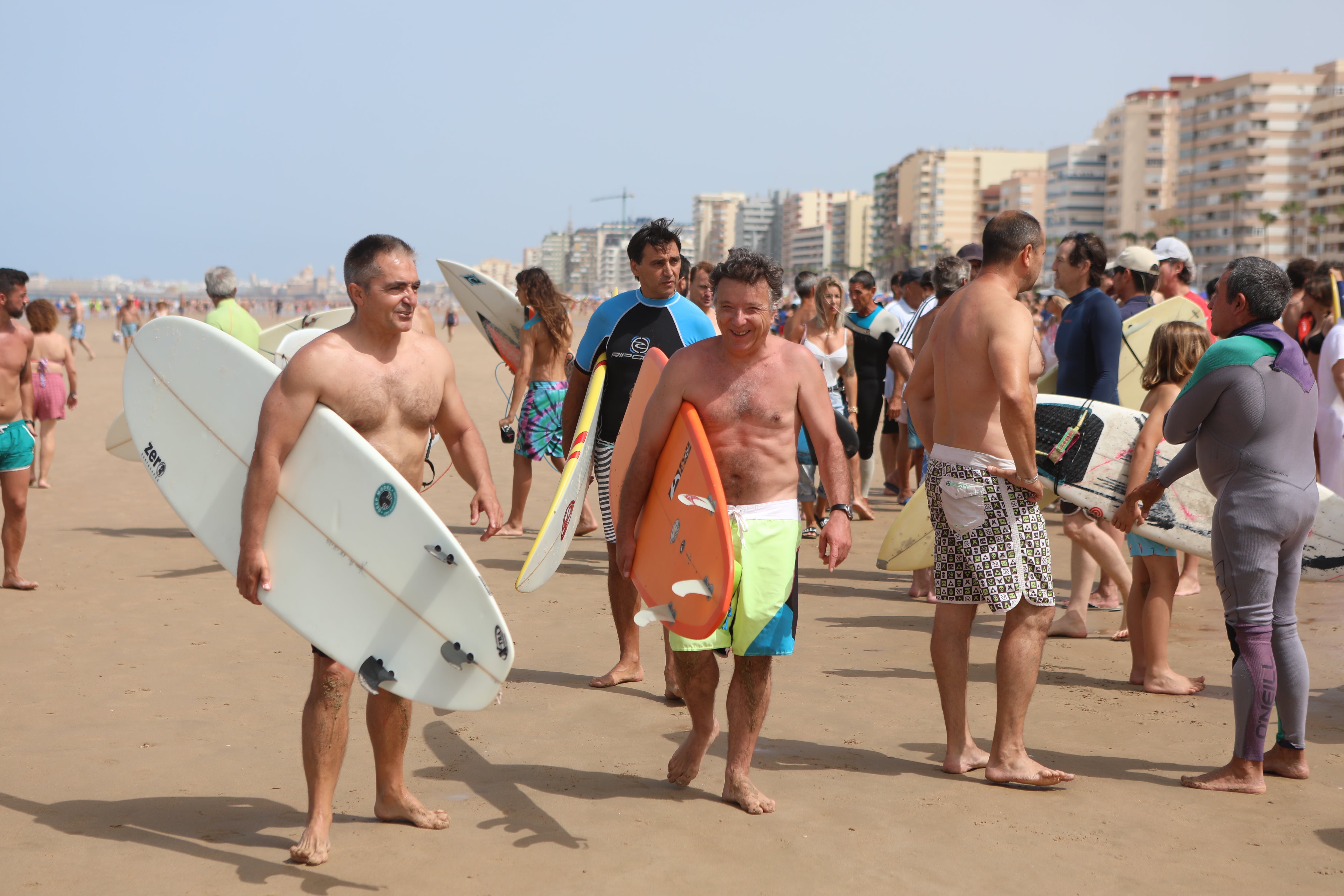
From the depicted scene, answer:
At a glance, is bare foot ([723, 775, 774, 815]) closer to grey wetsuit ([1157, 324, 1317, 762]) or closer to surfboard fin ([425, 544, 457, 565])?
surfboard fin ([425, 544, 457, 565])

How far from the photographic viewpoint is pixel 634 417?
427 cm

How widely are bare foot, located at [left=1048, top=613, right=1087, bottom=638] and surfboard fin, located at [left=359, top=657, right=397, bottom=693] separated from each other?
396 cm

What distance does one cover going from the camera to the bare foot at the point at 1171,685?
5.08m

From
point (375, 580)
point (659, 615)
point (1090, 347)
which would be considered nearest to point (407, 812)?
point (375, 580)

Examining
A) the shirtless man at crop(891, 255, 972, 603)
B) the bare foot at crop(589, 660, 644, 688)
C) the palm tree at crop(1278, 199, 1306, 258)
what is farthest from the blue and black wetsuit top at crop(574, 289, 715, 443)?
the palm tree at crop(1278, 199, 1306, 258)

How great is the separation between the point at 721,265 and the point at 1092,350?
2814 millimetres

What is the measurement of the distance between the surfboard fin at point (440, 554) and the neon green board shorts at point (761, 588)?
0.85 meters

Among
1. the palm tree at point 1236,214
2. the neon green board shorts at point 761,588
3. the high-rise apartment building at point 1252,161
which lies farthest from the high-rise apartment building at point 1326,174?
the neon green board shorts at point 761,588

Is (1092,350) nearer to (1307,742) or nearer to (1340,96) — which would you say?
(1307,742)

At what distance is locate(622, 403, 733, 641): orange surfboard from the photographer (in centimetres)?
342

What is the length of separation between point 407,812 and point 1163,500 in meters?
3.72

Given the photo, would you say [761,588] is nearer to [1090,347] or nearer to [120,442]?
[1090,347]

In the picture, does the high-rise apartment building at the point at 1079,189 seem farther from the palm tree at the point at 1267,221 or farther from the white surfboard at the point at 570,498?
the white surfboard at the point at 570,498

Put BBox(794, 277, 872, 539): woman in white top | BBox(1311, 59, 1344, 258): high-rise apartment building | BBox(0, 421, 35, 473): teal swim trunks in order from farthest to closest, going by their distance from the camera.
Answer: BBox(1311, 59, 1344, 258): high-rise apartment building < BBox(794, 277, 872, 539): woman in white top < BBox(0, 421, 35, 473): teal swim trunks
